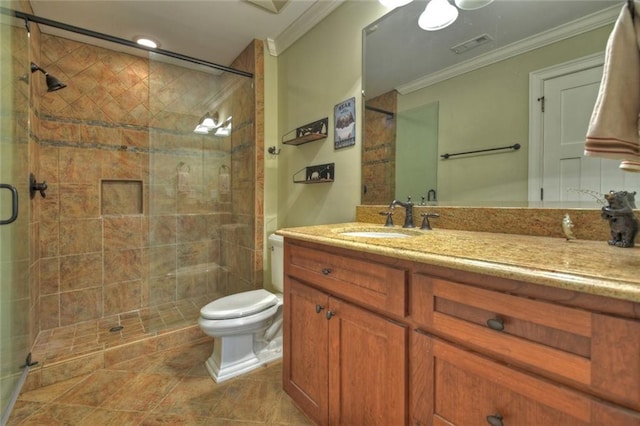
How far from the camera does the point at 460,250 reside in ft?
2.67

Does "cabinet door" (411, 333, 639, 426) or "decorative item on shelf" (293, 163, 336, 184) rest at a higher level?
"decorative item on shelf" (293, 163, 336, 184)

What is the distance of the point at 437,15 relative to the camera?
4.73 ft

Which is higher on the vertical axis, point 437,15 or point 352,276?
point 437,15

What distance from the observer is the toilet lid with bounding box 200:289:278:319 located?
1675mm

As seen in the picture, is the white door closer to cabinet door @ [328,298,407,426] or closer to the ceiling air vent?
the ceiling air vent

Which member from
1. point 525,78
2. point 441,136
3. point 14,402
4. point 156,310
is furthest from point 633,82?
point 156,310

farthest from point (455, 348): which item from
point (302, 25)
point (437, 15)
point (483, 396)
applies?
point (302, 25)

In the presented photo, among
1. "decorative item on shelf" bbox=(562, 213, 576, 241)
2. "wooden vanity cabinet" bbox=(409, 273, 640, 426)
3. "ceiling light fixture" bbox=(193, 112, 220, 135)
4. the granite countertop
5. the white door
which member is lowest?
"wooden vanity cabinet" bbox=(409, 273, 640, 426)

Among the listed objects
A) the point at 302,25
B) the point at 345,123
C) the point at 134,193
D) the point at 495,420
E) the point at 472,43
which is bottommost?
the point at 495,420

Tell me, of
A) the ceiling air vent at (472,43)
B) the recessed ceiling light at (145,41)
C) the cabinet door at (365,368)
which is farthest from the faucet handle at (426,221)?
the recessed ceiling light at (145,41)

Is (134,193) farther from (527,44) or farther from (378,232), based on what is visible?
(527,44)

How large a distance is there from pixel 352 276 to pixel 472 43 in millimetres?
1235

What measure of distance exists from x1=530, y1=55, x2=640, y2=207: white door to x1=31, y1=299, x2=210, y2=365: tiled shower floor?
2437mm

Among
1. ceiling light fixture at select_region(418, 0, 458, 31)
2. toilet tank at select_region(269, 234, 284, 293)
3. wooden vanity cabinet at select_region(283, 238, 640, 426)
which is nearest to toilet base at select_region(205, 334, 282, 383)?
toilet tank at select_region(269, 234, 284, 293)
